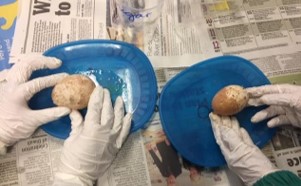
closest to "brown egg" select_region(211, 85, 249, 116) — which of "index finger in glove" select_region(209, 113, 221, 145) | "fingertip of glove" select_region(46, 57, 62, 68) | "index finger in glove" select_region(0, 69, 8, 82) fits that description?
"index finger in glove" select_region(209, 113, 221, 145)

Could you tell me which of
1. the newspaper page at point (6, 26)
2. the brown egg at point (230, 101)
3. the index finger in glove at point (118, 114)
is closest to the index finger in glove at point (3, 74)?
the newspaper page at point (6, 26)

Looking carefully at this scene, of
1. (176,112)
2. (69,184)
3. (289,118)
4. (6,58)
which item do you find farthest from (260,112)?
(6,58)

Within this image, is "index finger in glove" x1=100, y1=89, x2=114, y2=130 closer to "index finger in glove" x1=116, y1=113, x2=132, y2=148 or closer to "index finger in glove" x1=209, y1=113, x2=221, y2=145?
"index finger in glove" x1=116, y1=113, x2=132, y2=148

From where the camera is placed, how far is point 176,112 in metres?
0.69

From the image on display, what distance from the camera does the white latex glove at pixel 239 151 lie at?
1.98 ft

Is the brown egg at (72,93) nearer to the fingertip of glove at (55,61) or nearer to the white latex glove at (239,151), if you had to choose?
the fingertip of glove at (55,61)

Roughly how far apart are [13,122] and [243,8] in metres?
0.63

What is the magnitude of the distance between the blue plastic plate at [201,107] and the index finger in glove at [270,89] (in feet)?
0.16

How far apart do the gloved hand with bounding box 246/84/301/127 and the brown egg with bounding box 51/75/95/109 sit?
33 centimetres

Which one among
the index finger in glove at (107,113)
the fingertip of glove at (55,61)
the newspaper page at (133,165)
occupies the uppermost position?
the fingertip of glove at (55,61)

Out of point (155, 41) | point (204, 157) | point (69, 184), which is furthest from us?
point (155, 41)

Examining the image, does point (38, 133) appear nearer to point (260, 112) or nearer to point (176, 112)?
point (176, 112)

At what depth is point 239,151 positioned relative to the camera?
61 centimetres

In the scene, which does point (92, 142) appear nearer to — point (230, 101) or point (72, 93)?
point (72, 93)
